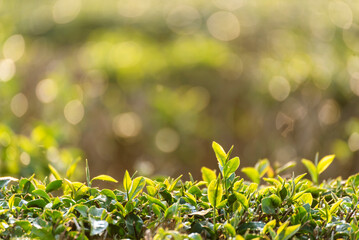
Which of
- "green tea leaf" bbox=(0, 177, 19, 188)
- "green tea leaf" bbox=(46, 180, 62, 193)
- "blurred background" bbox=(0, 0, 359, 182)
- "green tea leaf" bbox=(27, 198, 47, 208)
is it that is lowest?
"blurred background" bbox=(0, 0, 359, 182)

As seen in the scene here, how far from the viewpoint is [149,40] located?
7117 mm

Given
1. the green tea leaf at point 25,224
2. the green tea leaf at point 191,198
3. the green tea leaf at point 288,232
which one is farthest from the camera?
the green tea leaf at point 191,198

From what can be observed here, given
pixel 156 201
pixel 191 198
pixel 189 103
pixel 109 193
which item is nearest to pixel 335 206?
pixel 191 198

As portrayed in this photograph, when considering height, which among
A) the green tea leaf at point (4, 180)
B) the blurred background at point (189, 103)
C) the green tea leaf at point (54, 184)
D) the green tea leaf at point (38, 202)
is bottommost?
the blurred background at point (189, 103)

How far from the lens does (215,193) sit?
5.83ft

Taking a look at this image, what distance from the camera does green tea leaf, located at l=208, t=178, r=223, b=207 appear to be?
1776 mm

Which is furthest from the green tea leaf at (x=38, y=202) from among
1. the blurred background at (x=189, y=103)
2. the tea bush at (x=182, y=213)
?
the blurred background at (x=189, y=103)

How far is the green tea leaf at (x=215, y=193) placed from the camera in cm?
178

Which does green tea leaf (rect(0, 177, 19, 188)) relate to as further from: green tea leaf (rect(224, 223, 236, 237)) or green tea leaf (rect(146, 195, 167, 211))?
green tea leaf (rect(224, 223, 236, 237))

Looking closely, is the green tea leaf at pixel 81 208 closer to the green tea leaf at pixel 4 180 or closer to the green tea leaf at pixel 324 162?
the green tea leaf at pixel 4 180

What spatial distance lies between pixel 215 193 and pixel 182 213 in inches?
6.1

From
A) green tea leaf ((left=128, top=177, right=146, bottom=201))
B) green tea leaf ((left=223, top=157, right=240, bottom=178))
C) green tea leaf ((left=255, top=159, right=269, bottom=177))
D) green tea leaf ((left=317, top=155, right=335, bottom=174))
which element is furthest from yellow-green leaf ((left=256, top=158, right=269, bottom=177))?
green tea leaf ((left=128, top=177, right=146, bottom=201))

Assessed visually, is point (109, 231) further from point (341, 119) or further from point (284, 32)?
point (284, 32)

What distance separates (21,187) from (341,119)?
4681 millimetres
